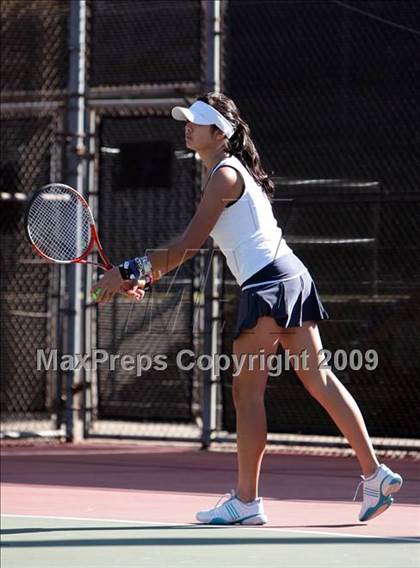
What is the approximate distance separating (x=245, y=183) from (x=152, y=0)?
3.83 meters

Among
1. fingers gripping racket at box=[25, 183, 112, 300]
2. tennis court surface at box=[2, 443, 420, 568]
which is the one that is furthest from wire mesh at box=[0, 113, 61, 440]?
Result: fingers gripping racket at box=[25, 183, 112, 300]

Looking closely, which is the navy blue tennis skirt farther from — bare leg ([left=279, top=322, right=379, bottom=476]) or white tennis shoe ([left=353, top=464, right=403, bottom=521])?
white tennis shoe ([left=353, top=464, right=403, bottom=521])

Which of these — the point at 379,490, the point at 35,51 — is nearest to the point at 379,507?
the point at 379,490

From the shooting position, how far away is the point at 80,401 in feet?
28.0

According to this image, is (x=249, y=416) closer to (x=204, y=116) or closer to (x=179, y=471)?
(x=204, y=116)

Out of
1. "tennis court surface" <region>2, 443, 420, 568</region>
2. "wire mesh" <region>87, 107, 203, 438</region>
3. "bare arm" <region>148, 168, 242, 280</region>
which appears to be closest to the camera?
"tennis court surface" <region>2, 443, 420, 568</region>

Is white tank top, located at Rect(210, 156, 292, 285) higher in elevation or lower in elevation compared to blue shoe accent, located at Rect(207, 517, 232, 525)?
higher

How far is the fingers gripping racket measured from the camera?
202 inches

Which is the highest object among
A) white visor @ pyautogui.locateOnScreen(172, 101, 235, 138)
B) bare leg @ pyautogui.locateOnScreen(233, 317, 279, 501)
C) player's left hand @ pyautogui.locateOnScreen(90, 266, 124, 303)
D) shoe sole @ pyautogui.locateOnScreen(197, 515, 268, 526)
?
white visor @ pyautogui.locateOnScreen(172, 101, 235, 138)

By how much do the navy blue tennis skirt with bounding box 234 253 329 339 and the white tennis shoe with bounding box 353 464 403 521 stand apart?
2.19 feet

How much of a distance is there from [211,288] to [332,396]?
3.22 metres

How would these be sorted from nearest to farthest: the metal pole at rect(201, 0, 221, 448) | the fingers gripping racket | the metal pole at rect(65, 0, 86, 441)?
the fingers gripping racket
the metal pole at rect(201, 0, 221, 448)
the metal pole at rect(65, 0, 86, 441)

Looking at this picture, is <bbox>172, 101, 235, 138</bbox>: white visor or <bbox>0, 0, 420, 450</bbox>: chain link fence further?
<bbox>0, 0, 420, 450</bbox>: chain link fence

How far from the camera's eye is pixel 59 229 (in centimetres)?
582
